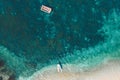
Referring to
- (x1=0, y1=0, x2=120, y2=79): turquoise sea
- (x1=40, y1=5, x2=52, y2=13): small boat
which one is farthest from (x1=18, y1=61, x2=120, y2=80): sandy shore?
(x1=40, y1=5, x2=52, y2=13): small boat

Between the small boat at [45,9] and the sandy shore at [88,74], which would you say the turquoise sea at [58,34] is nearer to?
the small boat at [45,9]

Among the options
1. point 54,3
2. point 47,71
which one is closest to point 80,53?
point 47,71

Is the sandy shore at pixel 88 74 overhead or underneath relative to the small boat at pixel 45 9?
underneath

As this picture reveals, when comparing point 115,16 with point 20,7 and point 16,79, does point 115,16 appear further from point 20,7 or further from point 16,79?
point 16,79

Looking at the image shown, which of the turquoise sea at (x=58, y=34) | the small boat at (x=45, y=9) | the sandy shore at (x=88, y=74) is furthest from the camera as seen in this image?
the small boat at (x=45, y=9)

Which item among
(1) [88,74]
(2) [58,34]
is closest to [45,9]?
(2) [58,34]

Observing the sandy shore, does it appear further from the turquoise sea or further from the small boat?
the small boat

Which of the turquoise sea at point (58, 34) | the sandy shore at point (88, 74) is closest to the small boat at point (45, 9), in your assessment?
the turquoise sea at point (58, 34)

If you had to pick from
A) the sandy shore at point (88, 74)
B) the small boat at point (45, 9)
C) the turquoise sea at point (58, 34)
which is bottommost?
the sandy shore at point (88, 74)
